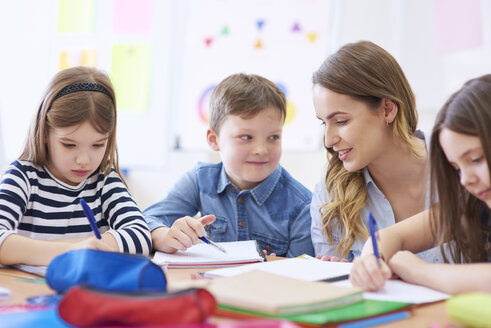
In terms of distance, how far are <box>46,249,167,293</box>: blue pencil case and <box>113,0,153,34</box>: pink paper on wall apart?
8.58 feet

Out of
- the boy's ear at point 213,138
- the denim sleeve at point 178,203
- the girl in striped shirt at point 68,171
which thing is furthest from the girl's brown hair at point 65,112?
the boy's ear at point 213,138

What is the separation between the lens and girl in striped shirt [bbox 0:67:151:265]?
4.33ft

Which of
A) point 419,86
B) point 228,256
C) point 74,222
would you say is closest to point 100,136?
point 74,222

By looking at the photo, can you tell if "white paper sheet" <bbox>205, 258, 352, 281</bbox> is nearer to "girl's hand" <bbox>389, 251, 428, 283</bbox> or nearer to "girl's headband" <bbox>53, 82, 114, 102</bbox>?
"girl's hand" <bbox>389, 251, 428, 283</bbox>

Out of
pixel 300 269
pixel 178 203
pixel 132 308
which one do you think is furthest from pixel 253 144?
pixel 132 308

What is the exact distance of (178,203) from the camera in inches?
66.4

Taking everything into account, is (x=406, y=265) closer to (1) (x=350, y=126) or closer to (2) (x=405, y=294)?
(2) (x=405, y=294)

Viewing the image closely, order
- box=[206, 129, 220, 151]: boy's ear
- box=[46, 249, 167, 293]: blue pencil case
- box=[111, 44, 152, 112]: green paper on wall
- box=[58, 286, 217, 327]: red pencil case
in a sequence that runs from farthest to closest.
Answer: box=[111, 44, 152, 112]: green paper on wall < box=[206, 129, 220, 151]: boy's ear < box=[46, 249, 167, 293]: blue pencil case < box=[58, 286, 217, 327]: red pencil case

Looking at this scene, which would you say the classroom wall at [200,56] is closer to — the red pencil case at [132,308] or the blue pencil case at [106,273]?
the blue pencil case at [106,273]

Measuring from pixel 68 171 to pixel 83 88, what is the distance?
0.22 meters

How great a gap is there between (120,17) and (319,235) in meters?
2.27

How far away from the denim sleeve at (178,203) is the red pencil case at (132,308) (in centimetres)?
95

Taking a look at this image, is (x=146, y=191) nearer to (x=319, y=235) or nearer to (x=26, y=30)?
(x=26, y=30)

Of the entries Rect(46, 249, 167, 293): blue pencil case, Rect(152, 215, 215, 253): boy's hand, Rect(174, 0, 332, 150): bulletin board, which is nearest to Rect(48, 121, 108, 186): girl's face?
Rect(152, 215, 215, 253): boy's hand
